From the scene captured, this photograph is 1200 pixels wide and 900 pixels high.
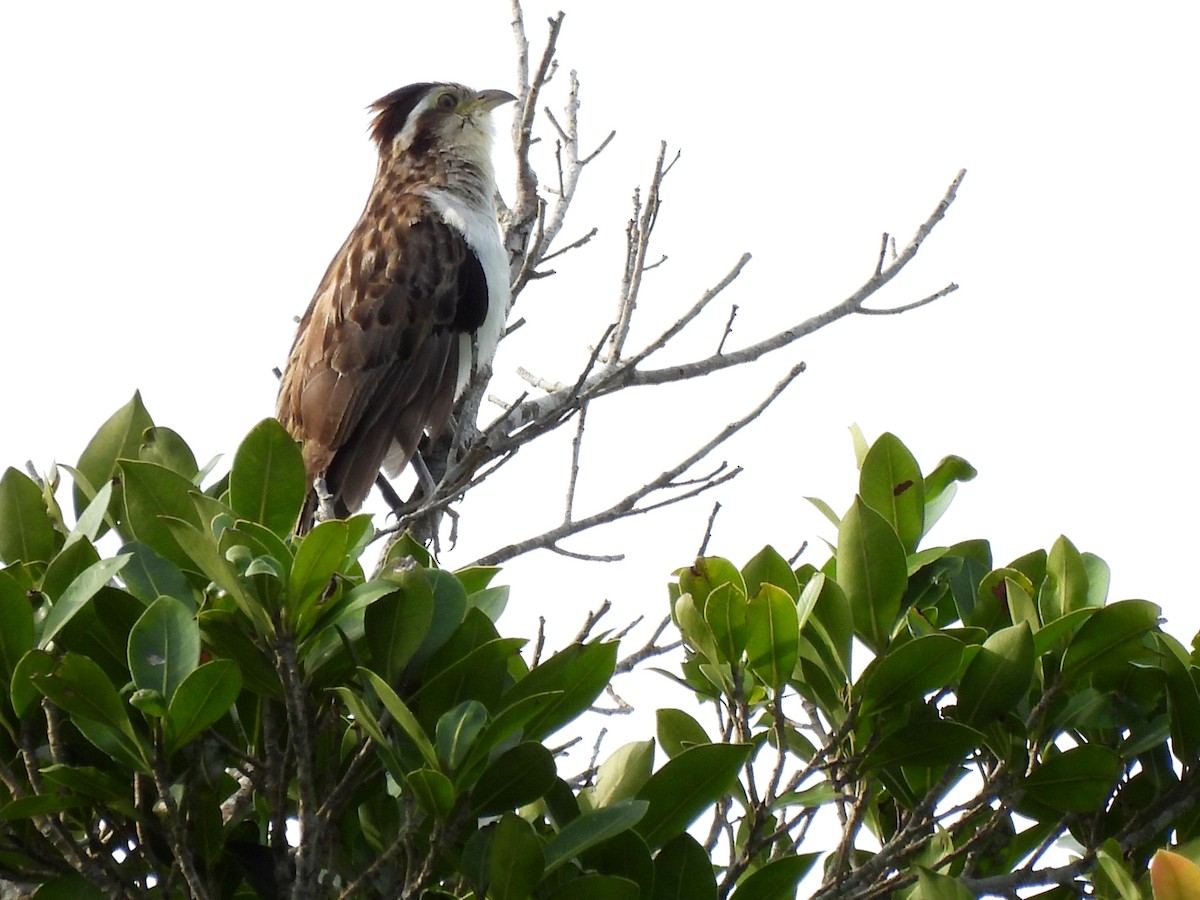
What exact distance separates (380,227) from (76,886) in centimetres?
488

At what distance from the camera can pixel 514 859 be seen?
5.49ft

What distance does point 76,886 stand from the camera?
176 centimetres

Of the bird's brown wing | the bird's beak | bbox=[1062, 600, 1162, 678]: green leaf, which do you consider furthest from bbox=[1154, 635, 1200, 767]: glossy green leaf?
the bird's beak

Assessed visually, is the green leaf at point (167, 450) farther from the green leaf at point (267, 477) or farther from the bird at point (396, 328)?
the bird at point (396, 328)

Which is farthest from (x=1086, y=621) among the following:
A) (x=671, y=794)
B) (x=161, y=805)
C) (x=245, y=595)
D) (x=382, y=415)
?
(x=382, y=415)

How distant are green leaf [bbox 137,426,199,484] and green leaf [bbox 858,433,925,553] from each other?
1070mm

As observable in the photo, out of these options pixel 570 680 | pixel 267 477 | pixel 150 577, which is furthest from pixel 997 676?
pixel 150 577

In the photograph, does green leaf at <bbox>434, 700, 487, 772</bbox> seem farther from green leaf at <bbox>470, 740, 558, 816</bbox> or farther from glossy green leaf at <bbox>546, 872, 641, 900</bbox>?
glossy green leaf at <bbox>546, 872, 641, 900</bbox>

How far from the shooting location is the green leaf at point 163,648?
1.68 metres

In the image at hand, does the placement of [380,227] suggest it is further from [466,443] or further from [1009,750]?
[1009,750]

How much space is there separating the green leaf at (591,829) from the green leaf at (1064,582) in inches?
30.8

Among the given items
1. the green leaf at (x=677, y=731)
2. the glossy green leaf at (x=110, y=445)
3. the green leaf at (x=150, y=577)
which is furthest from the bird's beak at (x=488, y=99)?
the green leaf at (x=150, y=577)

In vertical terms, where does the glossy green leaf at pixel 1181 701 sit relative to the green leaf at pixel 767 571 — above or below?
below

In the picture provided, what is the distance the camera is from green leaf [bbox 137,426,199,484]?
2.12 m
